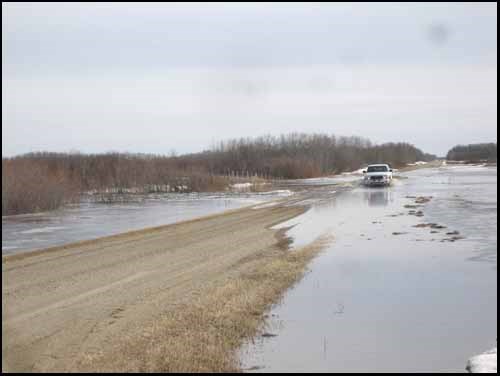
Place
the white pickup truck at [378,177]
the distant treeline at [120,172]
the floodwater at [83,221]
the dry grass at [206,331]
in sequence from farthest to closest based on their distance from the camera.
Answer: the white pickup truck at [378,177] → the distant treeline at [120,172] → the floodwater at [83,221] → the dry grass at [206,331]

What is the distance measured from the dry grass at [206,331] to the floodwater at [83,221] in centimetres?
780

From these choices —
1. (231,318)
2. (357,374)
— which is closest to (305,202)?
(231,318)

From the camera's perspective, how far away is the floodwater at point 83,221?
17.5 metres

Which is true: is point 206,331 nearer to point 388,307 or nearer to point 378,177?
point 388,307

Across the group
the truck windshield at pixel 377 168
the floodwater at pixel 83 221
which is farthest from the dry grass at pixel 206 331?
the truck windshield at pixel 377 168

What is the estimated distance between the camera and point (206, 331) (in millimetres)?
7871

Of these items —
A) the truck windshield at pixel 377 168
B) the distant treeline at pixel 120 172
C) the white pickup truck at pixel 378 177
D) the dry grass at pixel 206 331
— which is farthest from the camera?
the truck windshield at pixel 377 168

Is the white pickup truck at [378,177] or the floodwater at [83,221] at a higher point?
the white pickup truck at [378,177]

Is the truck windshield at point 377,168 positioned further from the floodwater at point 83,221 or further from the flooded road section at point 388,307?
the flooded road section at point 388,307

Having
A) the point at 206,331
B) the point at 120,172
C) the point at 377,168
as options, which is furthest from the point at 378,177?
the point at 206,331

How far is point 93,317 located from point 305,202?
76.1 feet

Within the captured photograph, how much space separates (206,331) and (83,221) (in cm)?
1645

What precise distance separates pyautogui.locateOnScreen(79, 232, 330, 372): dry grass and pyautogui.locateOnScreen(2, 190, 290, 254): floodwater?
307 inches

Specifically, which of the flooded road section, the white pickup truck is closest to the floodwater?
the flooded road section
